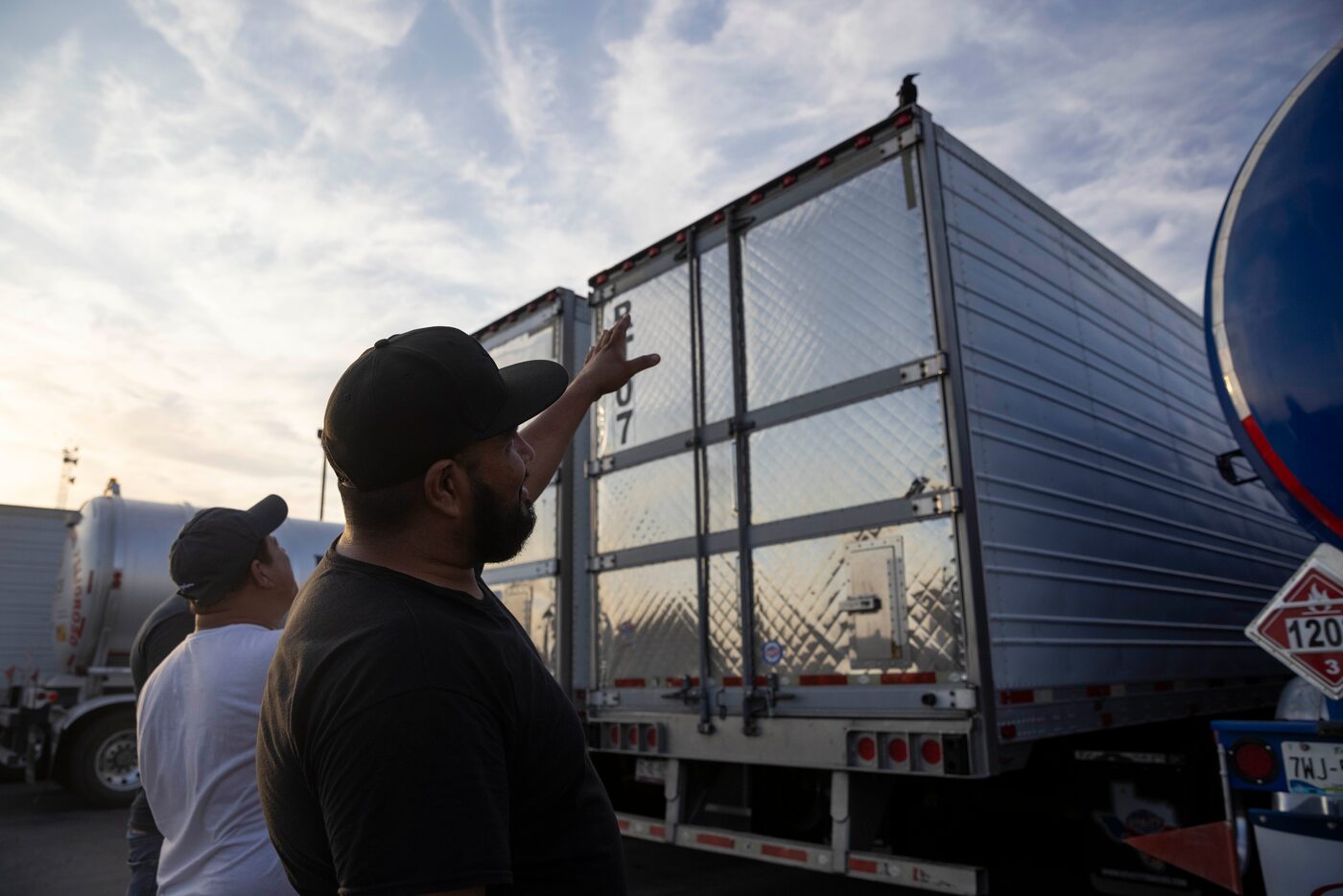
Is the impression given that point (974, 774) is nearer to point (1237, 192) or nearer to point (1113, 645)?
point (1113, 645)

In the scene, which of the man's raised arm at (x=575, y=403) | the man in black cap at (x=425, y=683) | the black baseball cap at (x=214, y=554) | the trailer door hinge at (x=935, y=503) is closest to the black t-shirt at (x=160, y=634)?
the black baseball cap at (x=214, y=554)

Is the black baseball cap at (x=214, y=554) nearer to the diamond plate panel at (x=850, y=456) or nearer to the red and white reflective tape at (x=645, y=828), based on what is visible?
the diamond plate panel at (x=850, y=456)

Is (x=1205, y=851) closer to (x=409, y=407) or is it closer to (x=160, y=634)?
(x=409, y=407)

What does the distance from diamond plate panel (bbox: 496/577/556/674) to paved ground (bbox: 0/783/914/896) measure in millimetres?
1562

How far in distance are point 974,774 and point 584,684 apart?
3.05 meters

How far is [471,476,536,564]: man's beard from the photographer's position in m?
1.49

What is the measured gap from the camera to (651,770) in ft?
17.7

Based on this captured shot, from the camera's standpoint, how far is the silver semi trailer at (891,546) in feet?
14.3

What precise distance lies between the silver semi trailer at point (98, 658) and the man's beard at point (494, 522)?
1002 centimetres

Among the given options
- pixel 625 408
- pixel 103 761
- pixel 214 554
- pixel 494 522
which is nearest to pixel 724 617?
pixel 625 408

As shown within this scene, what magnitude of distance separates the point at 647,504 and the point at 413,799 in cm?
473

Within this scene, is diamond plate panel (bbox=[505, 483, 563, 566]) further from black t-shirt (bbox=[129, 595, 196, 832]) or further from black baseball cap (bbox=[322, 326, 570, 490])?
black baseball cap (bbox=[322, 326, 570, 490])

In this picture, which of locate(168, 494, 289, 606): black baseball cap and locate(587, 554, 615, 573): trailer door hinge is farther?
locate(587, 554, 615, 573): trailer door hinge

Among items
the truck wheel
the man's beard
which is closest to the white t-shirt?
the man's beard
